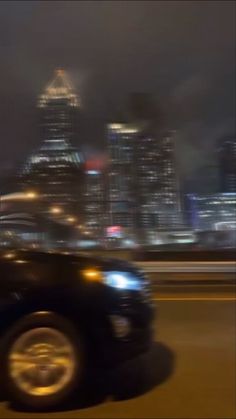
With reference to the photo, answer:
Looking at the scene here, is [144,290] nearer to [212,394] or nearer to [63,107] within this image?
[212,394]

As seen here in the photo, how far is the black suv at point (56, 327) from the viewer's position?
5242mm

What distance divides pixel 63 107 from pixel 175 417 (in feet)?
27.4

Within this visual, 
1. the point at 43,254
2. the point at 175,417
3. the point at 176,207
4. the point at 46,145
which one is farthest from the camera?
the point at 176,207

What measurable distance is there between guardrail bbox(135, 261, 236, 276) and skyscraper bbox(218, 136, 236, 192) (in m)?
1.45

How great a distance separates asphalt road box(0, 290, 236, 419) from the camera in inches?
201

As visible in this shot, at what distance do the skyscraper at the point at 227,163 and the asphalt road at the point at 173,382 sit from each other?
550 cm

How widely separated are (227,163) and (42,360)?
9.17 meters

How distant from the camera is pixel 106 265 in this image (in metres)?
5.77

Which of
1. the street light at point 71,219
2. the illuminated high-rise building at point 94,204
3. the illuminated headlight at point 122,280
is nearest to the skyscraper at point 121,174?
the illuminated high-rise building at point 94,204

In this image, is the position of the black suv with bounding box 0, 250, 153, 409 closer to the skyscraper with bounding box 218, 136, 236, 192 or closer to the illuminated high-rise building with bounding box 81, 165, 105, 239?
the illuminated high-rise building with bounding box 81, 165, 105, 239

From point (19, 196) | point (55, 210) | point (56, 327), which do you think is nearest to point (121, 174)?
point (55, 210)

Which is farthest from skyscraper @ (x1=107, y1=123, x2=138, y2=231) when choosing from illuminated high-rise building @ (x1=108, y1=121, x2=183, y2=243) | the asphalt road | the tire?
the tire

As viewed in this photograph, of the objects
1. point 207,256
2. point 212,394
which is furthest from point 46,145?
point 212,394

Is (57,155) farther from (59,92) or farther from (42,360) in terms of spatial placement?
(42,360)
